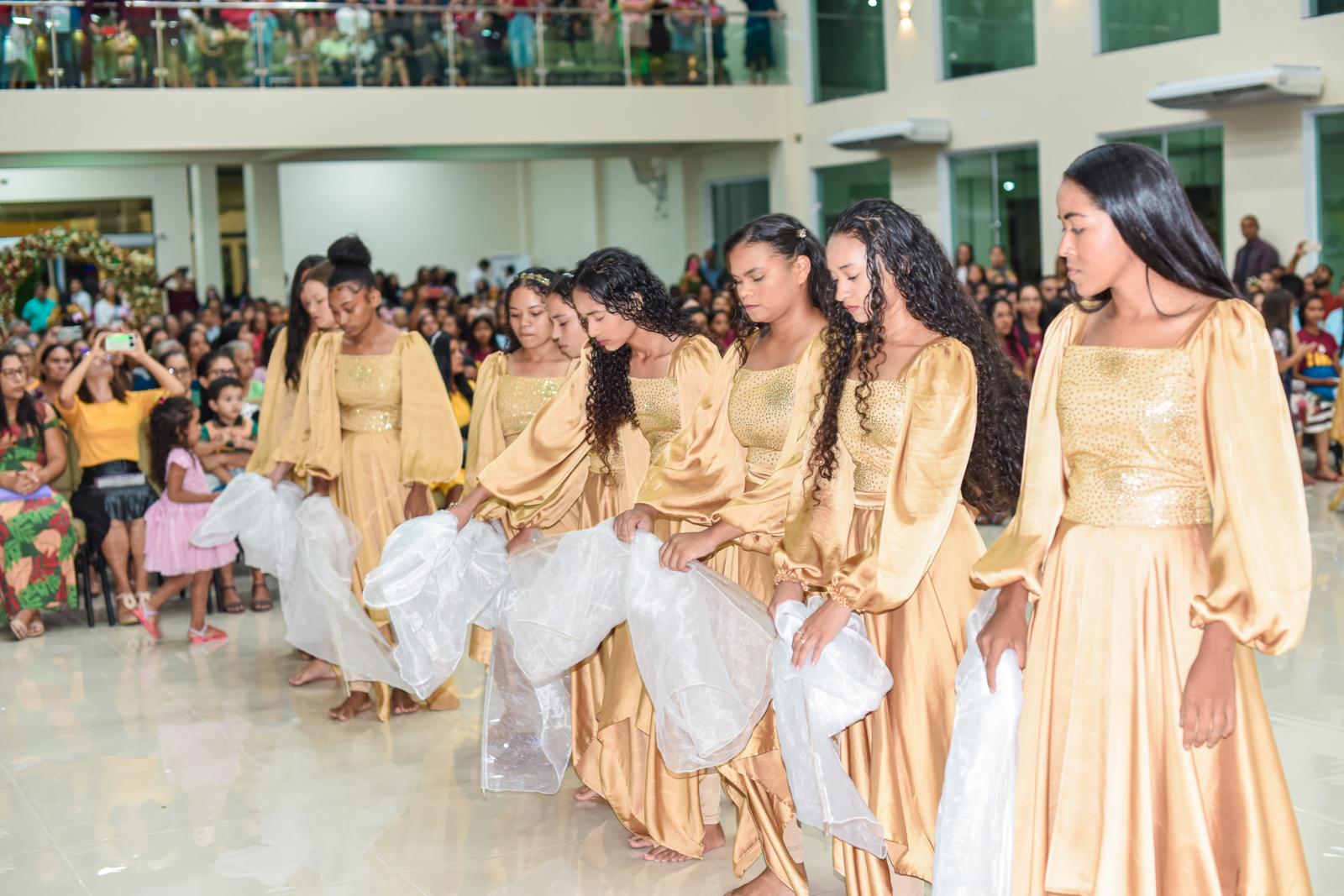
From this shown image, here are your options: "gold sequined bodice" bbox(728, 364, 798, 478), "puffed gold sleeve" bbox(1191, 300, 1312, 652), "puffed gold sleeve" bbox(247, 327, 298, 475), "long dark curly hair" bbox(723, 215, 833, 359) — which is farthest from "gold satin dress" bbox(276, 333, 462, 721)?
"puffed gold sleeve" bbox(1191, 300, 1312, 652)

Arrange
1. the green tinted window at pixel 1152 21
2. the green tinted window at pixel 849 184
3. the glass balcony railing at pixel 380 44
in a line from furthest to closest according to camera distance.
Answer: the green tinted window at pixel 849 184
the glass balcony railing at pixel 380 44
the green tinted window at pixel 1152 21

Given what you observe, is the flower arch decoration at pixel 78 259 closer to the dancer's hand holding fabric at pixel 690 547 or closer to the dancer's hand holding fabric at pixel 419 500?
the dancer's hand holding fabric at pixel 419 500

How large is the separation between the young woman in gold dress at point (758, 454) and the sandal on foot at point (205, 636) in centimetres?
418

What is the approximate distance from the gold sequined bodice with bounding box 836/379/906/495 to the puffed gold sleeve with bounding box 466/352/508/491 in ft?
7.01

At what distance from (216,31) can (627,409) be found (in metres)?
13.0

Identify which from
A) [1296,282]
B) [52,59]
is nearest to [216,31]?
[52,59]

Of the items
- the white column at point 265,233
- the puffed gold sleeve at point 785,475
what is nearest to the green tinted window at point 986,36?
the white column at point 265,233

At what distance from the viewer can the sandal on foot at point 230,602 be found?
8312 millimetres

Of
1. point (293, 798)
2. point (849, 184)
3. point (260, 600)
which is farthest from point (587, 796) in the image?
point (849, 184)

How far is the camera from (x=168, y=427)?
7.99 meters

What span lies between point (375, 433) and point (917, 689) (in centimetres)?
324

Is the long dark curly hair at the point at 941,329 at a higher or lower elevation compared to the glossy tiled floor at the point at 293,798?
higher

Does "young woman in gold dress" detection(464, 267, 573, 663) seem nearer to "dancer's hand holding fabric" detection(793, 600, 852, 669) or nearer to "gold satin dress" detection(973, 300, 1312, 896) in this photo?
"dancer's hand holding fabric" detection(793, 600, 852, 669)

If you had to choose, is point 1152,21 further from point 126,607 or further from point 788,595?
point 788,595
